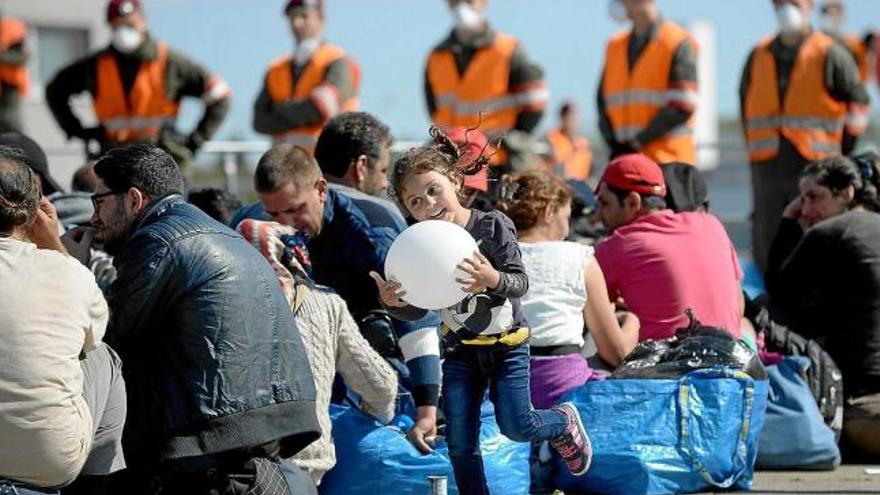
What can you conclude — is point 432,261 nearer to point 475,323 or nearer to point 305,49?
point 475,323

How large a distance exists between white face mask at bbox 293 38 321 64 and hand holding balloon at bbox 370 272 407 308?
6.79 meters

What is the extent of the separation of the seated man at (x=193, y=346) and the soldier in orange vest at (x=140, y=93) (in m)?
6.54

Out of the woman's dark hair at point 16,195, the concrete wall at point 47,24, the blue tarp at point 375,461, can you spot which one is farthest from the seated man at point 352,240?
the concrete wall at point 47,24

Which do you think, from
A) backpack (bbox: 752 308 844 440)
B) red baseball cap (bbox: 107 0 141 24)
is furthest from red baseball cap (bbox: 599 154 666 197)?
red baseball cap (bbox: 107 0 141 24)

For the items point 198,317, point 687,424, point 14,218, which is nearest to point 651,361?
point 687,424

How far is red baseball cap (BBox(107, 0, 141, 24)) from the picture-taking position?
40.8ft

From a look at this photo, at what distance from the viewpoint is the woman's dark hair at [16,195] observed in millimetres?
5230

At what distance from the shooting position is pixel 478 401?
6.43 metres

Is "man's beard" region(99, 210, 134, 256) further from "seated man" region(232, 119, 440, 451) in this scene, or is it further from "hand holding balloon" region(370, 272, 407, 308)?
"seated man" region(232, 119, 440, 451)

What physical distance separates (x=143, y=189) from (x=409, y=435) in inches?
66.9

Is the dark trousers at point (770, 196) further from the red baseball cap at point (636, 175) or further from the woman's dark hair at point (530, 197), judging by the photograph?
the woman's dark hair at point (530, 197)

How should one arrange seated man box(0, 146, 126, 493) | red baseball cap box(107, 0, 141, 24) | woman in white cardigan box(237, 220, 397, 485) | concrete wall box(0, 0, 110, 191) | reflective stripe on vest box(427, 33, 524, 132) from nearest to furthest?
seated man box(0, 146, 126, 493) < woman in white cardigan box(237, 220, 397, 485) < red baseball cap box(107, 0, 141, 24) < reflective stripe on vest box(427, 33, 524, 132) < concrete wall box(0, 0, 110, 191)

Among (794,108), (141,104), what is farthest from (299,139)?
(794,108)

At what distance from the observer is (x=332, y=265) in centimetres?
726
